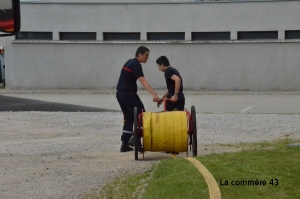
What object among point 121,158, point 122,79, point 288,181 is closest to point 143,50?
point 122,79

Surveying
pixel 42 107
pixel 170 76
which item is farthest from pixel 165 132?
pixel 42 107

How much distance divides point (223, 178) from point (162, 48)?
26.5m

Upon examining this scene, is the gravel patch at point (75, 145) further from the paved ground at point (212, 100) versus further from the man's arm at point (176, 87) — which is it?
the paved ground at point (212, 100)

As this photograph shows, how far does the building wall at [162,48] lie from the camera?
111 ft

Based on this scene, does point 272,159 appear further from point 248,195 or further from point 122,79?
point 122,79

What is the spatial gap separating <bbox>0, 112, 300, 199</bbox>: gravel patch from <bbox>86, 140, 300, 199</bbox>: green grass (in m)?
0.41

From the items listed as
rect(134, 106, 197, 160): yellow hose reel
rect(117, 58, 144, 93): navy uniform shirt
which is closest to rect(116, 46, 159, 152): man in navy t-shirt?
rect(117, 58, 144, 93): navy uniform shirt

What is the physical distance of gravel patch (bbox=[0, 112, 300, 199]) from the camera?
29.5 ft

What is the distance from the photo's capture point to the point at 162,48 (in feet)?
114

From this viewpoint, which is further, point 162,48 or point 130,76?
A: point 162,48

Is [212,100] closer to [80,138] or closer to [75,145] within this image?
[80,138]

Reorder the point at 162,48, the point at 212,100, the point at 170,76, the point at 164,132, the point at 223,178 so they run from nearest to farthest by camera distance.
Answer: the point at 223,178
the point at 164,132
the point at 170,76
the point at 212,100
the point at 162,48

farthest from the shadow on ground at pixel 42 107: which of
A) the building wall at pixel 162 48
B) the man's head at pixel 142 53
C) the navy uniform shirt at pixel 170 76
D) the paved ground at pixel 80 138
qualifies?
the man's head at pixel 142 53

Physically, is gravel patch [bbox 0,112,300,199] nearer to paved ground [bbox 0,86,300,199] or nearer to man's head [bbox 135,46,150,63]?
paved ground [bbox 0,86,300,199]
